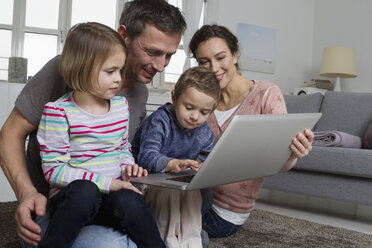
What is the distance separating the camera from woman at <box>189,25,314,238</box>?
1.67 m

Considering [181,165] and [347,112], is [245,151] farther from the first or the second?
[347,112]

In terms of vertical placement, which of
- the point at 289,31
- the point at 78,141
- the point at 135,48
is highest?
the point at 289,31

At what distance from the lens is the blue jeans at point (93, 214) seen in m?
0.93

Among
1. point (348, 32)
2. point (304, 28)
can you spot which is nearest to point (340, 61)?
point (348, 32)

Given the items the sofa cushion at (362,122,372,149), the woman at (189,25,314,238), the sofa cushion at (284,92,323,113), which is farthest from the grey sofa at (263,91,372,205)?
the woman at (189,25,314,238)

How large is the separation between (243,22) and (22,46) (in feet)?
8.33

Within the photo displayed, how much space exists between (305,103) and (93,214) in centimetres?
284

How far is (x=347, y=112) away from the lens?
10.5ft

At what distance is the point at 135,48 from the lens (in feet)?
4.66

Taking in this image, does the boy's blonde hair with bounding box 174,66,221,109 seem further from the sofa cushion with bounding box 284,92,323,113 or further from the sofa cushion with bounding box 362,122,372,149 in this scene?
the sofa cushion with bounding box 284,92,323,113

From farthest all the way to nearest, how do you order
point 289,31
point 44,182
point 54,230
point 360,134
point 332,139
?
point 289,31, point 360,134, point 332,139, point 44,182, point 54,230

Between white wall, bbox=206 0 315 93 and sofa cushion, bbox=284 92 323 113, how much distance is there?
1.41 metres

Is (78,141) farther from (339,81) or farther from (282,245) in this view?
(339,81)

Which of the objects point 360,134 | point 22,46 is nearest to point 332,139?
point 360,134
